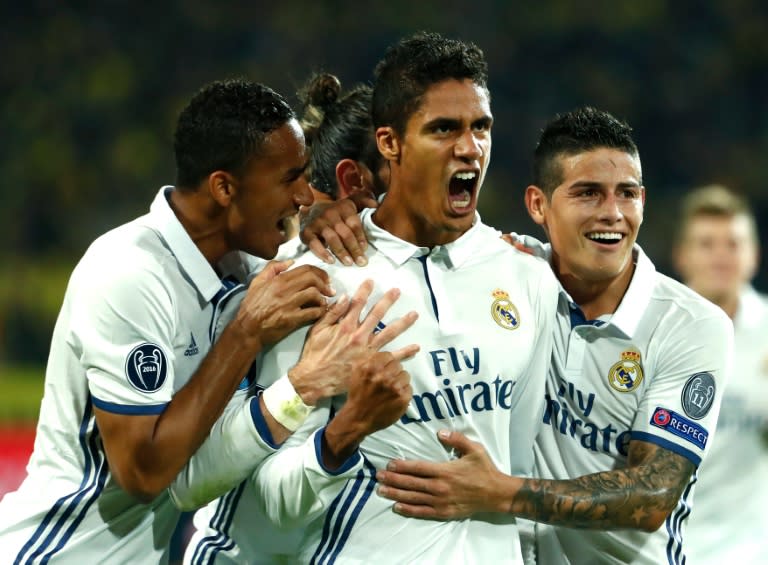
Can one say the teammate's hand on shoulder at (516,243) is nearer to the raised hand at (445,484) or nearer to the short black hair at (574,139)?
the short black hair at (574,139)

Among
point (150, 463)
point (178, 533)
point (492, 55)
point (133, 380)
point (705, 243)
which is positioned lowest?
point (178, 533)

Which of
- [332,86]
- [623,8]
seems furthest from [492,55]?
[332,86]

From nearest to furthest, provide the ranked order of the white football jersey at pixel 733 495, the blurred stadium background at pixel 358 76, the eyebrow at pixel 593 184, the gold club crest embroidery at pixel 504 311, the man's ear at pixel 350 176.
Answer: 1. the gold club crest embroidery at pixel 504 311
2. the eyebrow at pixel 593 184
3. the man's ear at pixel 350 176
4. the white football jersey at pixel 733 495
5. the blurred stadium background at pixel 358 76

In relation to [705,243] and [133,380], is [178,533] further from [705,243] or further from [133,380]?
[705,243]

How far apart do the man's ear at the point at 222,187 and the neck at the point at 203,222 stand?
0.02 meters

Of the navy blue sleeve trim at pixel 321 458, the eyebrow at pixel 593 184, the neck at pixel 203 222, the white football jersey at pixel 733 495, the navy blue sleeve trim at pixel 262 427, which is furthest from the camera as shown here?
the white football jersey at pixel 733 495

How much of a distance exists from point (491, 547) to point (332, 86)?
6.34 ft

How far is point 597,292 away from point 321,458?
40.4 inches

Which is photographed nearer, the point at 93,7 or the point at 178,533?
the point at 178,533

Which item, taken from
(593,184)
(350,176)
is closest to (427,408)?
(593,184)

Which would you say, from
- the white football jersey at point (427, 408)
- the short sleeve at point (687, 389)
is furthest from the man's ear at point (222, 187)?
the short sleeve at point (687, 389)

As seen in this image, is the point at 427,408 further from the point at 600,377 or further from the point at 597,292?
the point at 597,292

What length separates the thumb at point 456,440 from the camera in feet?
8.89

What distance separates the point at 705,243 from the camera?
18.5ft
